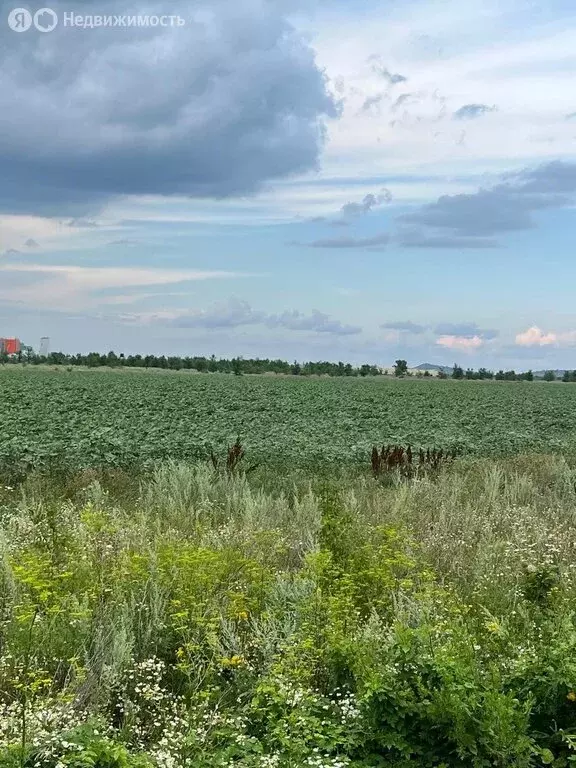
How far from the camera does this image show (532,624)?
19.7ft

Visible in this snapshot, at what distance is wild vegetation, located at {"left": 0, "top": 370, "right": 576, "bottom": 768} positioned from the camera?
4.43 m

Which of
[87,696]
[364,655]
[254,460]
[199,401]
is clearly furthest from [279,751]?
[199,401]

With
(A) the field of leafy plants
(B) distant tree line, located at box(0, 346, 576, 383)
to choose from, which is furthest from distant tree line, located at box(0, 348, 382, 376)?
(A) the field of leafy plants

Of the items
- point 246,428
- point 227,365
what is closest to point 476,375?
point 227,365

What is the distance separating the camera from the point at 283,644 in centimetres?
552

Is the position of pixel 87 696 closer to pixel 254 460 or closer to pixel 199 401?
pixel 254 460

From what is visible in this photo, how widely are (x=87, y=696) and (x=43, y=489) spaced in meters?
7.76

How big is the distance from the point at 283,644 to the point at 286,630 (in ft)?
0.76

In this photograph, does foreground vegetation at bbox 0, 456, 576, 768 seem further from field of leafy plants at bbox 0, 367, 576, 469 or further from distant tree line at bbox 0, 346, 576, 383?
distant tree line at bbox 0, 346, 576, 383

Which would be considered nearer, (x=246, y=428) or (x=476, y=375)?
(x=246, y=428)

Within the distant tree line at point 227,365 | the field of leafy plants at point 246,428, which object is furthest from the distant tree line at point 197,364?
the field of leafy plants at point 246,428

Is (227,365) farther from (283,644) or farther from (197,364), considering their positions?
(283,644)

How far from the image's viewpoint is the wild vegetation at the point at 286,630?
4.43m

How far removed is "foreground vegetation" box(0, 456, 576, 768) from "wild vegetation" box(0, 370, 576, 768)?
21 millimetres
